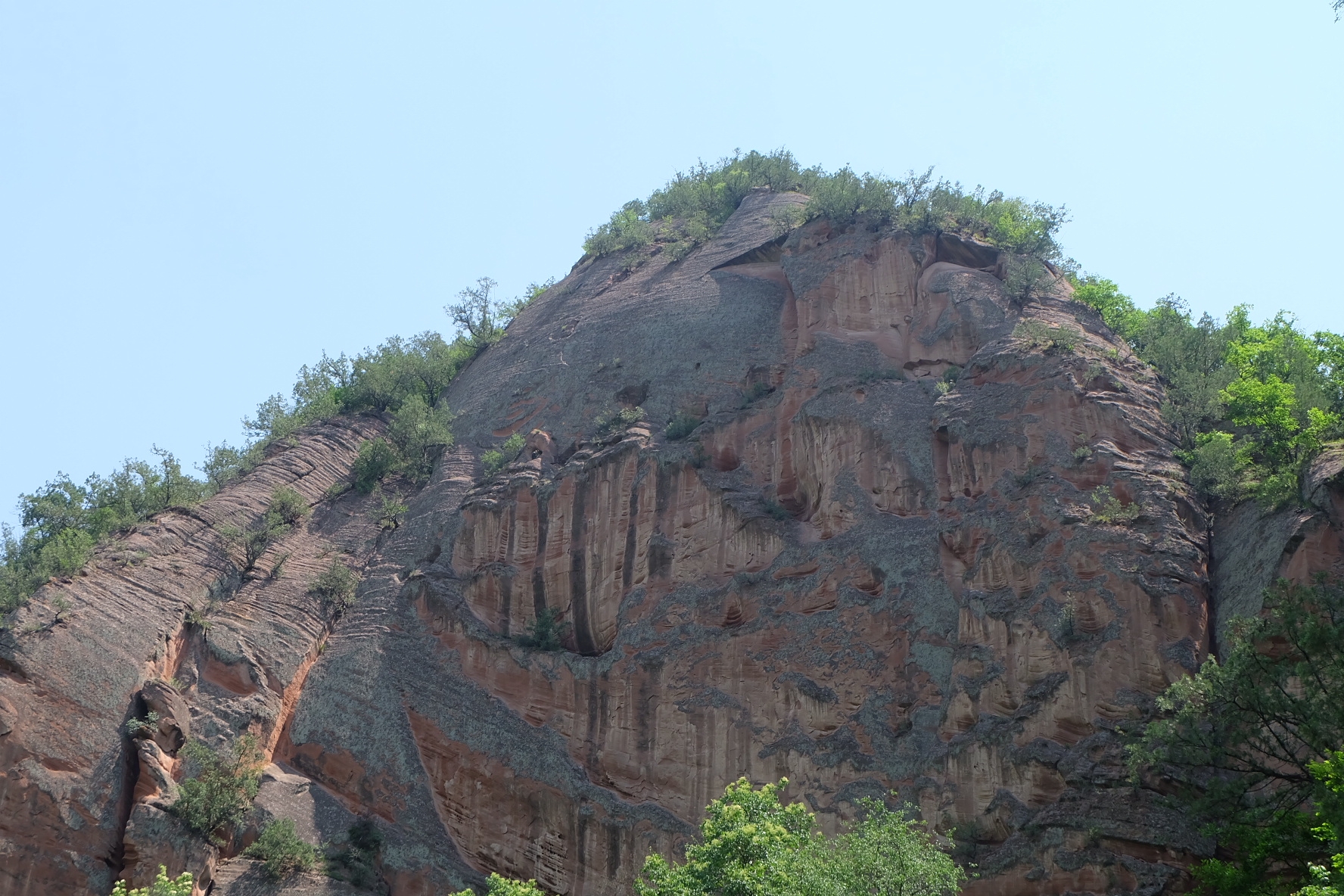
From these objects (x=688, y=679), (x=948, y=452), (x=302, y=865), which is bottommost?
(x=302, y=865)

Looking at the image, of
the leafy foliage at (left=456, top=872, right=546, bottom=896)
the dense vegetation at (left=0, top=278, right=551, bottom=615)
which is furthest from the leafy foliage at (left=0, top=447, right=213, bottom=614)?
the leafy foliage at (left=456, top=872, right=546, bottom=896)

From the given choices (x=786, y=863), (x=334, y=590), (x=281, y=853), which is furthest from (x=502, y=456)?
(x=786, y=863)

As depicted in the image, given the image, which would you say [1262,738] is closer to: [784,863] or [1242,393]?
[784,863]

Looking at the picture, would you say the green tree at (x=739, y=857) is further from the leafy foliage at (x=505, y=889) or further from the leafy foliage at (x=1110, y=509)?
the leafy foliage at (x=1110, y=509)

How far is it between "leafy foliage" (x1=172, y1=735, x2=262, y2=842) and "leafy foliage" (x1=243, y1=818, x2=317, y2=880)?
0.74 metres

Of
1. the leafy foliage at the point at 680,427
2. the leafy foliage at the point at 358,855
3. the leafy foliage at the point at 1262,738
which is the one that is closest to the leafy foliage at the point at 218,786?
the leafy foliage at the point at 358,855

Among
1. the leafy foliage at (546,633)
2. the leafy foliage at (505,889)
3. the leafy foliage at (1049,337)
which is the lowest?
the leafy foliage at (505,889)

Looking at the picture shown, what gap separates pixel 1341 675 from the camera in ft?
74.8

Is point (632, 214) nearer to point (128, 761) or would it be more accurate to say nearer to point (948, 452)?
point (948, 452)

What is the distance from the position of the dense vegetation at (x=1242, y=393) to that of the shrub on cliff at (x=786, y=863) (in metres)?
10.6

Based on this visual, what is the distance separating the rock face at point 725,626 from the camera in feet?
91.4

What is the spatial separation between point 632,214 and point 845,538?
24.2 metres

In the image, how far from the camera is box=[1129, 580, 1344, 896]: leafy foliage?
74.6ft

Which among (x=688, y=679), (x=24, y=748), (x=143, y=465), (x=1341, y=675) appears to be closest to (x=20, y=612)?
(x=24, y=748)
